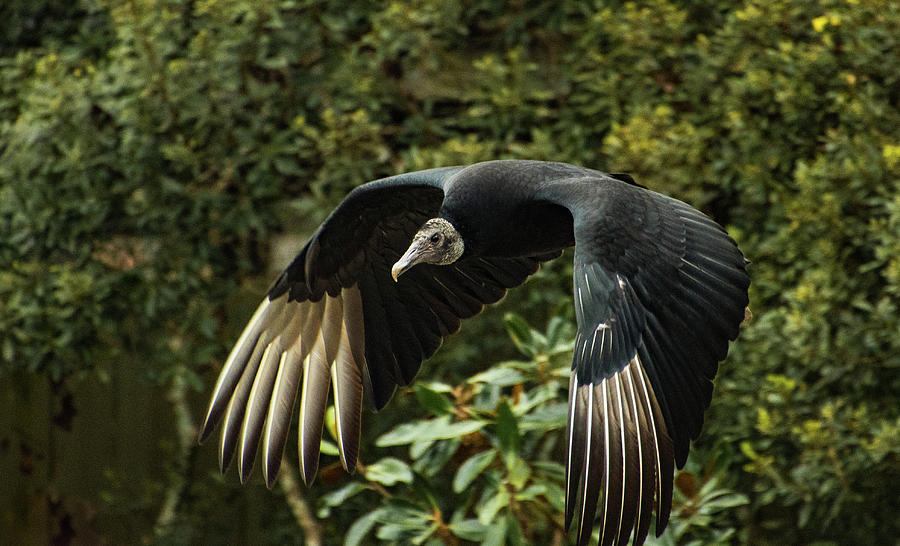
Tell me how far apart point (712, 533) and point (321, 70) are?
2.25m

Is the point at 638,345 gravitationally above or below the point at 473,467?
above

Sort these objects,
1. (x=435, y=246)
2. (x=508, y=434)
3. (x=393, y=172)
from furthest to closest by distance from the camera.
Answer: (x=393, y=172) < (x=508, y=434) < (x=435, y=246)

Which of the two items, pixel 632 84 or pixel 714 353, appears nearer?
pixel 714 353

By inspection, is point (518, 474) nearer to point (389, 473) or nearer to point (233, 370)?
point (389, 473)

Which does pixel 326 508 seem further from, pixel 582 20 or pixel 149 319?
pixel 582 20

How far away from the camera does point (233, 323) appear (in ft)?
15.6

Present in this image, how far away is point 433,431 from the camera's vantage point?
3016 mm

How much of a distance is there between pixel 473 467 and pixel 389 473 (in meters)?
0.23

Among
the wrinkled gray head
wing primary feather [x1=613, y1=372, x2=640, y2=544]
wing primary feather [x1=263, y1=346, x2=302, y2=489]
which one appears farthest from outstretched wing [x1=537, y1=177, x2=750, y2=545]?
wing primary feather [x1=263, y1=346, x2=302, y2=489]

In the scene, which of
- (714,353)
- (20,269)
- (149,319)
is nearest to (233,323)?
(149,319)

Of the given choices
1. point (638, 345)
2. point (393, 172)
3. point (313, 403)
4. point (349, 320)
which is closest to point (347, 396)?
point (313, 403)

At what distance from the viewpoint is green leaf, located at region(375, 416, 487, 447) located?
2977 mm

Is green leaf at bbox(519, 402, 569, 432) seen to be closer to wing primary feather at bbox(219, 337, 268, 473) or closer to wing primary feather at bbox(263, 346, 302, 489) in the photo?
wing primary feather at bbox(263, 346, 302, 489)

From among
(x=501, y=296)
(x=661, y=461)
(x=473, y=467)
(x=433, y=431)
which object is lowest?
(x=473, y=467)
